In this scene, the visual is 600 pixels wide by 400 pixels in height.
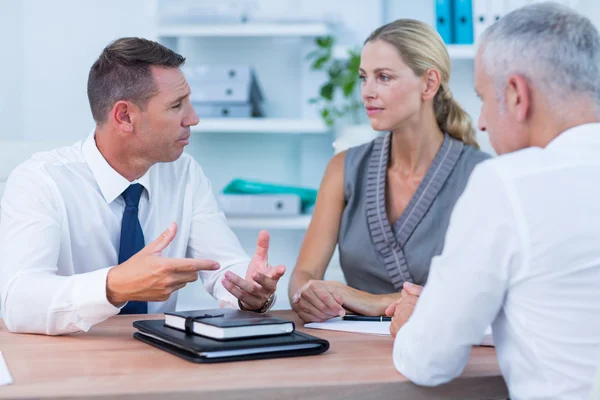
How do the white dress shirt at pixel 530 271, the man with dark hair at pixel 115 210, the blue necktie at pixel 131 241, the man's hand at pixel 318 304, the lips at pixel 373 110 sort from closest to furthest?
the white dress shirt at pixel 530 271 → the man with dark hair at pixel 115 210 → the man's hand at pixel 318 304 → the blue necktie at pixel 131 241 → the lips at pixel 373 110

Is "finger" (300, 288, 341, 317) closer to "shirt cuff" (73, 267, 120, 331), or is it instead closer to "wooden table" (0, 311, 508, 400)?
"wooden table" (0, 311, 508, 400)

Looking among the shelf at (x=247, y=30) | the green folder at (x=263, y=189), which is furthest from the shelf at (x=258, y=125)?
the shelf at (x=247, y=30)

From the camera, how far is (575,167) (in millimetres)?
1027

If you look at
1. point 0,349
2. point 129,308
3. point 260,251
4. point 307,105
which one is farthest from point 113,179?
point 307,105

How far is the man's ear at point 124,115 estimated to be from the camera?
75.6 inches

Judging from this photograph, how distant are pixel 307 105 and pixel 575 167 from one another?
2500 millimetres

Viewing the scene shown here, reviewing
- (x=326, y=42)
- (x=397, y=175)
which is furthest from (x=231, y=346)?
(x=326, y=42)

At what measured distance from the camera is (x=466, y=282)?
41.1 inches

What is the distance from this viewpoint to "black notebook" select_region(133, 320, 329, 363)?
1.21 meters

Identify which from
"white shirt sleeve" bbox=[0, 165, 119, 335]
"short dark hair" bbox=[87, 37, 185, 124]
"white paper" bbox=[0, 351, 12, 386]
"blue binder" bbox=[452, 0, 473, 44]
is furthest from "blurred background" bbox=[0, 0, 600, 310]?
"white paper" bbox=[0, 351, 12, 386]

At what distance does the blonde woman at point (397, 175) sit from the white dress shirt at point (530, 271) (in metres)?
1.03

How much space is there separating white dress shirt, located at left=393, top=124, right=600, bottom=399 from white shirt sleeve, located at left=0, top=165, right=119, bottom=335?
0.68 meters

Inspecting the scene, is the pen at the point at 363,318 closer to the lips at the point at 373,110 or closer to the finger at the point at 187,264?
the finger at the point at 187,264

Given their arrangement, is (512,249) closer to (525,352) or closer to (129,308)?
(525,352)
